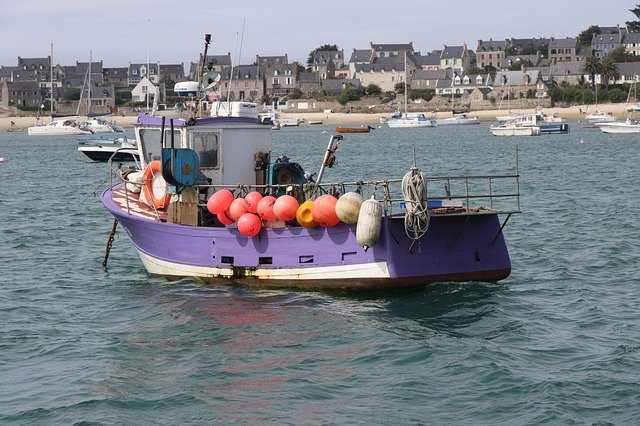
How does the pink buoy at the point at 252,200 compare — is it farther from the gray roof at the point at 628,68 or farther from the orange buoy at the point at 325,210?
the gray roof at the point at 628,68

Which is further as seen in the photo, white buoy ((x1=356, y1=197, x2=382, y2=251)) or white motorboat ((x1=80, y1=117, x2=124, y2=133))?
white motorboat ((x1=80, y1=117, x2=124, y2=133))

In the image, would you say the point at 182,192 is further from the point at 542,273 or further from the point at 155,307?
the point at 542,273

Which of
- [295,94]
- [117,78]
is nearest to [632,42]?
[295,94]

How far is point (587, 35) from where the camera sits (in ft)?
648

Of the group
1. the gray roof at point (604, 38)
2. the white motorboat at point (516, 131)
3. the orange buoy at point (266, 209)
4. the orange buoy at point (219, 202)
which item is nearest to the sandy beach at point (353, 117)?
the white motorboat at point (516, 131)

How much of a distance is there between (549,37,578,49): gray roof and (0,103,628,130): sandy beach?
125ft

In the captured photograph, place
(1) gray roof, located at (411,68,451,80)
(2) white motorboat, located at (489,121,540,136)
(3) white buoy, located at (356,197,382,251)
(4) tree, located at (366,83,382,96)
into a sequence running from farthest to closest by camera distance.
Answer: (1) gray roof, located at (411,68,451,80)
(4) tree, located at (366,83,382,96)
(2) white motorboat, located at (489,121,540,136)
(3) white buoy, located at (356,197,382,251)

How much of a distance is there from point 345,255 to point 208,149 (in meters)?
4.15

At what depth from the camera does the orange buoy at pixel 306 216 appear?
1895cm

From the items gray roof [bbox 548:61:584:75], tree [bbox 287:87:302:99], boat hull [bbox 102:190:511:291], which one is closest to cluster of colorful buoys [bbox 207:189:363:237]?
boat hull [bbox 102:190:511:291]

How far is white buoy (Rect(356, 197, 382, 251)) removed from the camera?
17953 millimetres

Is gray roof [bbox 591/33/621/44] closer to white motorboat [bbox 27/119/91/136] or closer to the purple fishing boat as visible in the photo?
white motorboat [bbox 27/119/91/136]

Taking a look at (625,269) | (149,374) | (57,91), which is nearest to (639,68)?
(57,91)

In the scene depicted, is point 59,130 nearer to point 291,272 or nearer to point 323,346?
point 291,272
